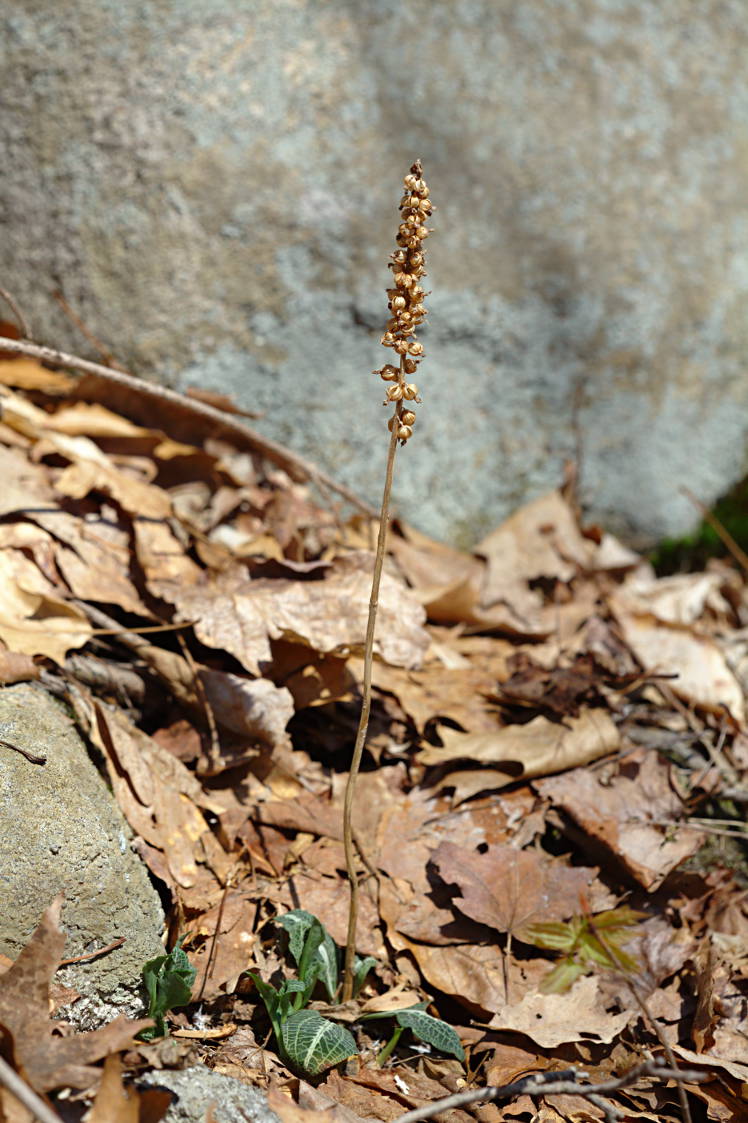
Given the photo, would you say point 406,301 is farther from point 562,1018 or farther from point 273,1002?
point 562,1018

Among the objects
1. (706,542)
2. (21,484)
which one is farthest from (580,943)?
(706,542)

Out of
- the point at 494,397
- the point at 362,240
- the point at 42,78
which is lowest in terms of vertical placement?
the point at 494,397

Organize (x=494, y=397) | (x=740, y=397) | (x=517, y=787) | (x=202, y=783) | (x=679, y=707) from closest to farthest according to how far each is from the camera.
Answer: (x=202, y=783) < (x=517, y=787) < (x=679, y=707) < (x=494, y=397) < (x=740, y=397)

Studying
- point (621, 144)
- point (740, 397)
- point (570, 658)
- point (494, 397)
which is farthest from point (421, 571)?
point (621, 144)

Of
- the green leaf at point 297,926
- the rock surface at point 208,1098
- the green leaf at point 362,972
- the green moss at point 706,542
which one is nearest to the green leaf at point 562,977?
the green leaf at point 362,972

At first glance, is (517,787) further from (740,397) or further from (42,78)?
(42,78)

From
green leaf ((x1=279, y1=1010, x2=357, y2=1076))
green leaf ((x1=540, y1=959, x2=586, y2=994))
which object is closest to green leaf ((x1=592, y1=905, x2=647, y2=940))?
green leaf ((x1=540, y1=959, x2=586, y2=994))

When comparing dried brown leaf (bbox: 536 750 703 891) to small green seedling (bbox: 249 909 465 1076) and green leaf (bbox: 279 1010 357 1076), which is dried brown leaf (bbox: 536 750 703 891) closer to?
small green seedling (bbox: 249 909 465 1076)
